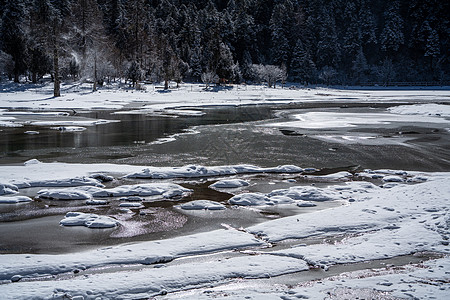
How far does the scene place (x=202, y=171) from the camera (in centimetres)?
1249

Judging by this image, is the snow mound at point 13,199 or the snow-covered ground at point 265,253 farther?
the snow mound at point 13,199

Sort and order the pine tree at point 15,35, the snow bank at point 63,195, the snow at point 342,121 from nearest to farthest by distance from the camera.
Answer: the snow bank at point 63,195
the snow at point 342,121
the pine tree at point 15,35

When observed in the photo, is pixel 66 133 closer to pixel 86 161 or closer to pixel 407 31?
pixel 86 161

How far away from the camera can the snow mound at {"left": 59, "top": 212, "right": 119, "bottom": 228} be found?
7859 mm

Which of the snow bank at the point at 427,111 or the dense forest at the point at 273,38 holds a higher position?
the dense forest at the point at 273,38

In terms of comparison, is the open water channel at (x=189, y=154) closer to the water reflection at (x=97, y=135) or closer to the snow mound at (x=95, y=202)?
the water reflection at (x=97, y=135)

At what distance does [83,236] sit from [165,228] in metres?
1.44

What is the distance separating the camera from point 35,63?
58.0 meters

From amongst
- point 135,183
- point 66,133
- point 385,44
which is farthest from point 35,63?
point 385,44

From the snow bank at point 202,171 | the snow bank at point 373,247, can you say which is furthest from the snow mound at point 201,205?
the snow bank at point 202,171

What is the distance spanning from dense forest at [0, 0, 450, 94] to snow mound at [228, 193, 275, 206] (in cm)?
5366

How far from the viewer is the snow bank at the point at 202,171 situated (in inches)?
471

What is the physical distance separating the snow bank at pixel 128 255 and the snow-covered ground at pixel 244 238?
2 cm

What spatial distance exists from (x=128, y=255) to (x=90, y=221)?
1.93 metres
